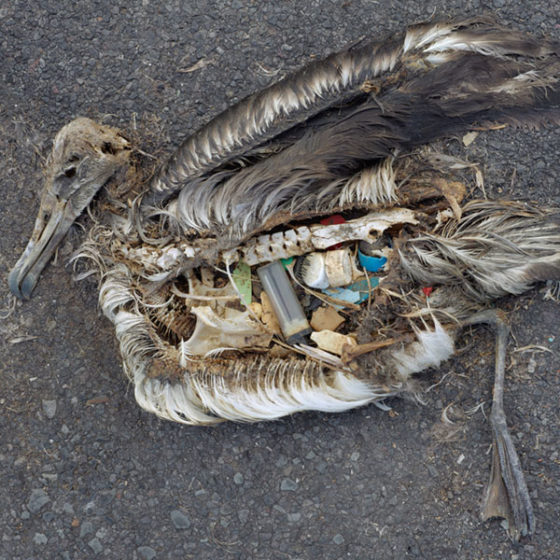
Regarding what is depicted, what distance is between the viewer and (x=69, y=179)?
129 inches

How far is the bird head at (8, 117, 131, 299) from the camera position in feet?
10.6

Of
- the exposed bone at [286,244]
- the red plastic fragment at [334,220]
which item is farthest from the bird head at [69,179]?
the red plastic fragment at [334,220]

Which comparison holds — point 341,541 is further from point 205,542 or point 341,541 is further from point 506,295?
point 506,295

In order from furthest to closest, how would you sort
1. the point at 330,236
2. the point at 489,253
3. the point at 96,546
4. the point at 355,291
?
the point at 96,546
the point at 355,291
the point at 330,236
the point at 489,253

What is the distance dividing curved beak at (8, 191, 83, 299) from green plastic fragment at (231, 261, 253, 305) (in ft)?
3.01

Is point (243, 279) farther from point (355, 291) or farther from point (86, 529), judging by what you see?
point (86, 529)

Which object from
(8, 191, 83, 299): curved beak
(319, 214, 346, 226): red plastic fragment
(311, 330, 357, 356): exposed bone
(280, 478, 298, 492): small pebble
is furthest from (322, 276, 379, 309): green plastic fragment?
(8, 191, 83, 299): curved beak

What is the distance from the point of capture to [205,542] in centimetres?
343

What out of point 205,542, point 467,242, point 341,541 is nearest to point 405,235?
point 467,242

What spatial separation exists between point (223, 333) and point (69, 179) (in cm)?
114

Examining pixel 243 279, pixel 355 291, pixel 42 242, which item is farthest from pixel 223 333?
pixel 42 242

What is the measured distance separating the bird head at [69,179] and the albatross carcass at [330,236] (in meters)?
0.01

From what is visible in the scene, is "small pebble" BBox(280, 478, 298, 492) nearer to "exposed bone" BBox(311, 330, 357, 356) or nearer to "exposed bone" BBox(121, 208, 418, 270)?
"exposed bone" BBox(311, 330, 357, 356)

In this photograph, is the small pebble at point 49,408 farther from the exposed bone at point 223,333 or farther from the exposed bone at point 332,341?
the exposed bone at point 332,341
